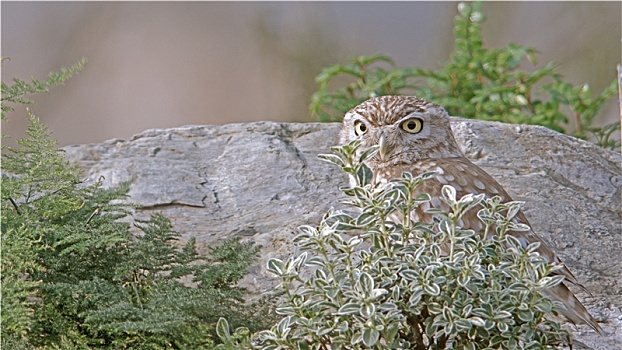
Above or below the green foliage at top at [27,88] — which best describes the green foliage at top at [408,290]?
below

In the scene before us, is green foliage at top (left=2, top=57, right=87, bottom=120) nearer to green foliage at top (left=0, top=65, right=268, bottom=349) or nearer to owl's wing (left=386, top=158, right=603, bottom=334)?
green foliage at top (left=0, top=65, right=268, bottom=349)

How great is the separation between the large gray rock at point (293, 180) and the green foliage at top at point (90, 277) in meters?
0.71

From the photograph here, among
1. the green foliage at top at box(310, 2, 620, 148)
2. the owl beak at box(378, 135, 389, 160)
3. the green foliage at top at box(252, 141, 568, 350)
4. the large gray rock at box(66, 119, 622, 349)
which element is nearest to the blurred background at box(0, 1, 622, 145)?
the green foliage at top at box(310, 2, 620, 148)

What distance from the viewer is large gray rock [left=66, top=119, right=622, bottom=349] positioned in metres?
3.77

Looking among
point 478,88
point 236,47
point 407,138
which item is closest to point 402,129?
point 407,138

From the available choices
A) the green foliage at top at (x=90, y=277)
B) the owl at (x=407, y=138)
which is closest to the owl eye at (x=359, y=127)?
the owl at (x=407, y=138)

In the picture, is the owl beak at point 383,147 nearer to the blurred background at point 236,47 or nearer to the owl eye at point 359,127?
the owl eye at point 359,127

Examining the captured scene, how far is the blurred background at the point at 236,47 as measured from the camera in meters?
7.45

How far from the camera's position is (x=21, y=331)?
2338 millimetres

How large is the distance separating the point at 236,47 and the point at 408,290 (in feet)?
18.7

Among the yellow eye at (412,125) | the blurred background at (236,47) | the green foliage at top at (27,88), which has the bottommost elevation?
the blurred background at (236,47)

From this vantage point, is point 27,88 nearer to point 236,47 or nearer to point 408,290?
point 408,290

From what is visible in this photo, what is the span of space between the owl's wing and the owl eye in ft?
0.73

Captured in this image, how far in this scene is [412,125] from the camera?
11.9ft
